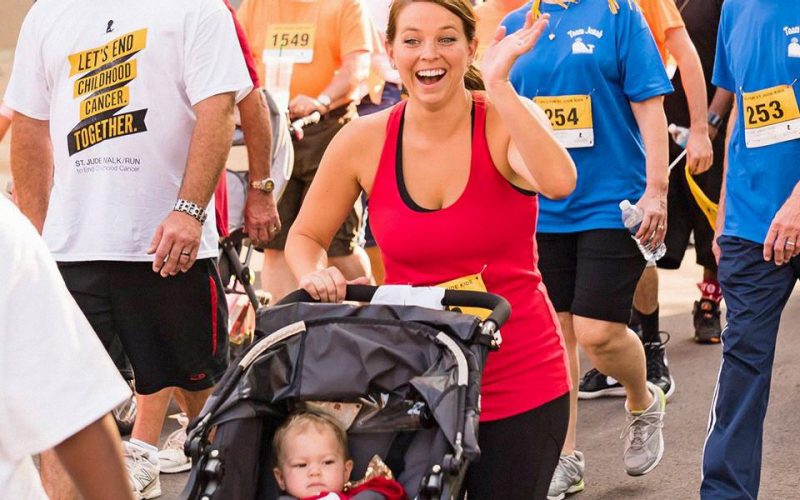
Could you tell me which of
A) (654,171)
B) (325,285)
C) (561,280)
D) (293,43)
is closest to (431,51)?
(325,285)

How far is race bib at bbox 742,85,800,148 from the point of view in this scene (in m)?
4.62

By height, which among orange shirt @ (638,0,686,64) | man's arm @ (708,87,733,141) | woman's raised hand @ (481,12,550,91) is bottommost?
man's arm @ (708,87,733,141)

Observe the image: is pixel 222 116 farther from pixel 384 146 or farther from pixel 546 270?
pixel 546 270

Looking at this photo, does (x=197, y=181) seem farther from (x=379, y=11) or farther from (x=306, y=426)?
(x=379, y=11)

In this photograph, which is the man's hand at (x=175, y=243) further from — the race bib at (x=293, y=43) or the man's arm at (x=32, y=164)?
the race bib at (x=293, y=43)

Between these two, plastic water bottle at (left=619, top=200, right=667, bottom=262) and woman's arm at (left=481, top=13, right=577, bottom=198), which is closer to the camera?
woman's arm at (left=481, top=13, right=577, bottom=198)

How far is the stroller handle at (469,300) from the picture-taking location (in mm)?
3410

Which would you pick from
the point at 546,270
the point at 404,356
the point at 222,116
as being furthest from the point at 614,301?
the point at 404,356

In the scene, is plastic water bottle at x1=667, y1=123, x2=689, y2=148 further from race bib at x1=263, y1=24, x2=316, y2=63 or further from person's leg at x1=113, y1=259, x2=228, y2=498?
person's leg at x1=113, y1=259, x2=228, y2=498

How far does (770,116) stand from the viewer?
15.3ft

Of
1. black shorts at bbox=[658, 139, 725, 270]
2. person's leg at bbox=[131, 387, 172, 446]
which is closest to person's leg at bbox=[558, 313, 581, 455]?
person's leg at bbox=[131, 387, 172, 446]

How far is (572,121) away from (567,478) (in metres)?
1.38

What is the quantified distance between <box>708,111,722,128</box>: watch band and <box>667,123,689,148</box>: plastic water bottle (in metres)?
1.33

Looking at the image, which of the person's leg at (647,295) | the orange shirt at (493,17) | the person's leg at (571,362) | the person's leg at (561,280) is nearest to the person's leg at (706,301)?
the person's leg at (647,295)
